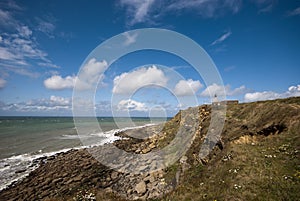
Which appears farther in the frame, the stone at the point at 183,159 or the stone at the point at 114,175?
the stone at the point at 114,175

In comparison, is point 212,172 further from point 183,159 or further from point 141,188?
point 141,188

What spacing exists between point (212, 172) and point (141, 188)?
7320 mm

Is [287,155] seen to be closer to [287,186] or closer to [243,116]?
[287,186]

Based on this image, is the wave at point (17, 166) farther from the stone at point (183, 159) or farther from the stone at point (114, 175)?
the stone at point (183, 159)

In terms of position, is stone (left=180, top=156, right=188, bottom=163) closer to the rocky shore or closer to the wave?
the rocky shore

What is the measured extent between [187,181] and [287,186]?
858 centimetres

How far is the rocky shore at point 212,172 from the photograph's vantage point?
14.4 m

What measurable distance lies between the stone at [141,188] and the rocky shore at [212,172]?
0.10 metres

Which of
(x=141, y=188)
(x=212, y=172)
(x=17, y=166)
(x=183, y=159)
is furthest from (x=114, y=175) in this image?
(x=17, y=166)

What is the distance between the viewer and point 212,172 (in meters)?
17.7

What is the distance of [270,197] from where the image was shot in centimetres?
1188

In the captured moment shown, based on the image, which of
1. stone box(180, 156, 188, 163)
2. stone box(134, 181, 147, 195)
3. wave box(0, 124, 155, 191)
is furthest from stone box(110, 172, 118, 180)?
wave box(0, 124, 155, 191)

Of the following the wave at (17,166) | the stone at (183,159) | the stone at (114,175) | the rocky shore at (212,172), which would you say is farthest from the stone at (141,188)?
the wave at (17,166)

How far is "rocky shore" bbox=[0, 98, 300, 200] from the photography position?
14.4 metres
